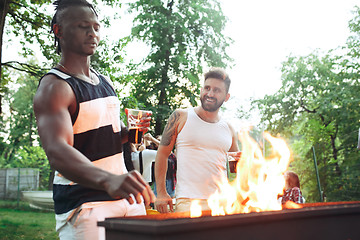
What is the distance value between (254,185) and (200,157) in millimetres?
904

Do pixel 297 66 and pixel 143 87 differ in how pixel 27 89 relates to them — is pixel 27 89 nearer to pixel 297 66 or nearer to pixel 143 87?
pixel 143 87

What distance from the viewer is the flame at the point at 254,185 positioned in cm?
224

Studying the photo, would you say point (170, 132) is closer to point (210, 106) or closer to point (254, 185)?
point (210, 106)

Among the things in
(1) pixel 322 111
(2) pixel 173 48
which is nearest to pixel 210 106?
(1) pixel 322 111

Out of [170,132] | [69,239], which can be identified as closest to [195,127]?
[170,132]

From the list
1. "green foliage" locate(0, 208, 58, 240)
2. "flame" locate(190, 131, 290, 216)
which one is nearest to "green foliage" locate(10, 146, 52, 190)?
"green foliage" locate(0, 208, 58, 240)

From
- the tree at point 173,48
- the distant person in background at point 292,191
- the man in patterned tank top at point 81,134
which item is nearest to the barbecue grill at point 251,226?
the man in patterned tank top at point 81,134

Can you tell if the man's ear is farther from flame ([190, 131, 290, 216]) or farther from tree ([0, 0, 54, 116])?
tree ([0, 0, 54, 116])

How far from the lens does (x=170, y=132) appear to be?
11.3 feet

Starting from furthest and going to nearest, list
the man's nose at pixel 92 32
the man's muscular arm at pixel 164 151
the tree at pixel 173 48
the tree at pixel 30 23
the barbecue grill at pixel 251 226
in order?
1. the tree at pixel 173 48
2. the tree at pixel 30 23
3. the man's muscular arm at pixel 164 151
4. the man's nose at pixel 92 32
5. the barbecue grill at pixel 251 226

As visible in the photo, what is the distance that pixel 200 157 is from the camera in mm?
3277

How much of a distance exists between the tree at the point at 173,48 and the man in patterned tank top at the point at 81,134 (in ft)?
46.4

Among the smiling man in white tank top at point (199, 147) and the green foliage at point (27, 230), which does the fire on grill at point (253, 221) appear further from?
the green foliage at point (27, 230)

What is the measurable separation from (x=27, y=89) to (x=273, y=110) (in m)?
17.1
